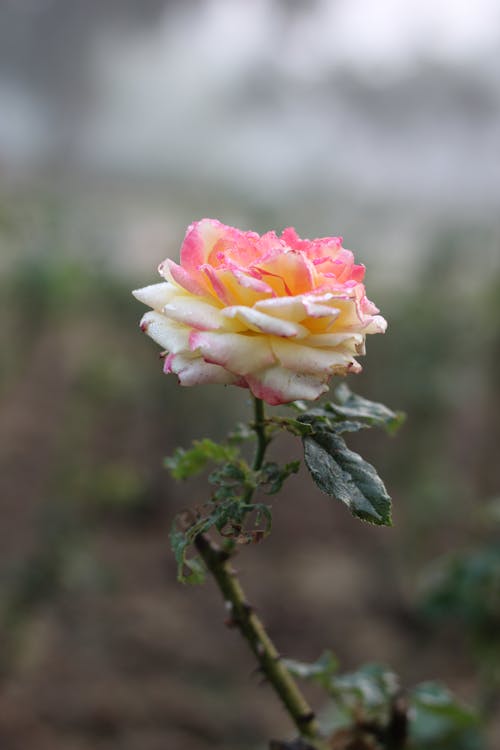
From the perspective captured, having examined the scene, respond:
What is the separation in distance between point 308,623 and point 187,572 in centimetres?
212

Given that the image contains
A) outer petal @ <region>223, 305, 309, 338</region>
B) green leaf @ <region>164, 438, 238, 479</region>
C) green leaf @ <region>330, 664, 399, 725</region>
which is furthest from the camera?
green leaf @ <region>330, 664, 399, 725</region>

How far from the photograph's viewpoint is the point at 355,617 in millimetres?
2504

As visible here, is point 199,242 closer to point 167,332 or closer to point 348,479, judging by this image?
point 167,332

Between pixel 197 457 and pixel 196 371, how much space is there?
13cm

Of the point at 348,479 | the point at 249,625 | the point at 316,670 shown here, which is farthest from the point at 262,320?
the point at 316,670

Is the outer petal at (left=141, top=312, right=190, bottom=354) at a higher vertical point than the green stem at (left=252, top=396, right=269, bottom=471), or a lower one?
higher

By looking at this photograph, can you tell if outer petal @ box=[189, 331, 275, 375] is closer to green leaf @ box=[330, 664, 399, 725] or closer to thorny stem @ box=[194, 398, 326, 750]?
thorny stem @ box=[194, 398, 326, 750]

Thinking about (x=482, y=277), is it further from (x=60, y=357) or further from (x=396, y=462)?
(x=60, y=357)

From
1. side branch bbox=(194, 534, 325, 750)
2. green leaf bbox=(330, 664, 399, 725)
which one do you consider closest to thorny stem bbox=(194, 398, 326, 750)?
side branch bbox=(194, 534, 325, 750)

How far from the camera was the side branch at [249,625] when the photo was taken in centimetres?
49

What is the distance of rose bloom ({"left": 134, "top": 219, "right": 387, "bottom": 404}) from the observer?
38 cm

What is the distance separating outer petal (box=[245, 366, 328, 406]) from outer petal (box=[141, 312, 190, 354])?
4cm

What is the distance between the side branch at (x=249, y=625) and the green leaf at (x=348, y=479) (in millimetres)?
112

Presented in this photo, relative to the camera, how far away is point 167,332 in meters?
0.41
